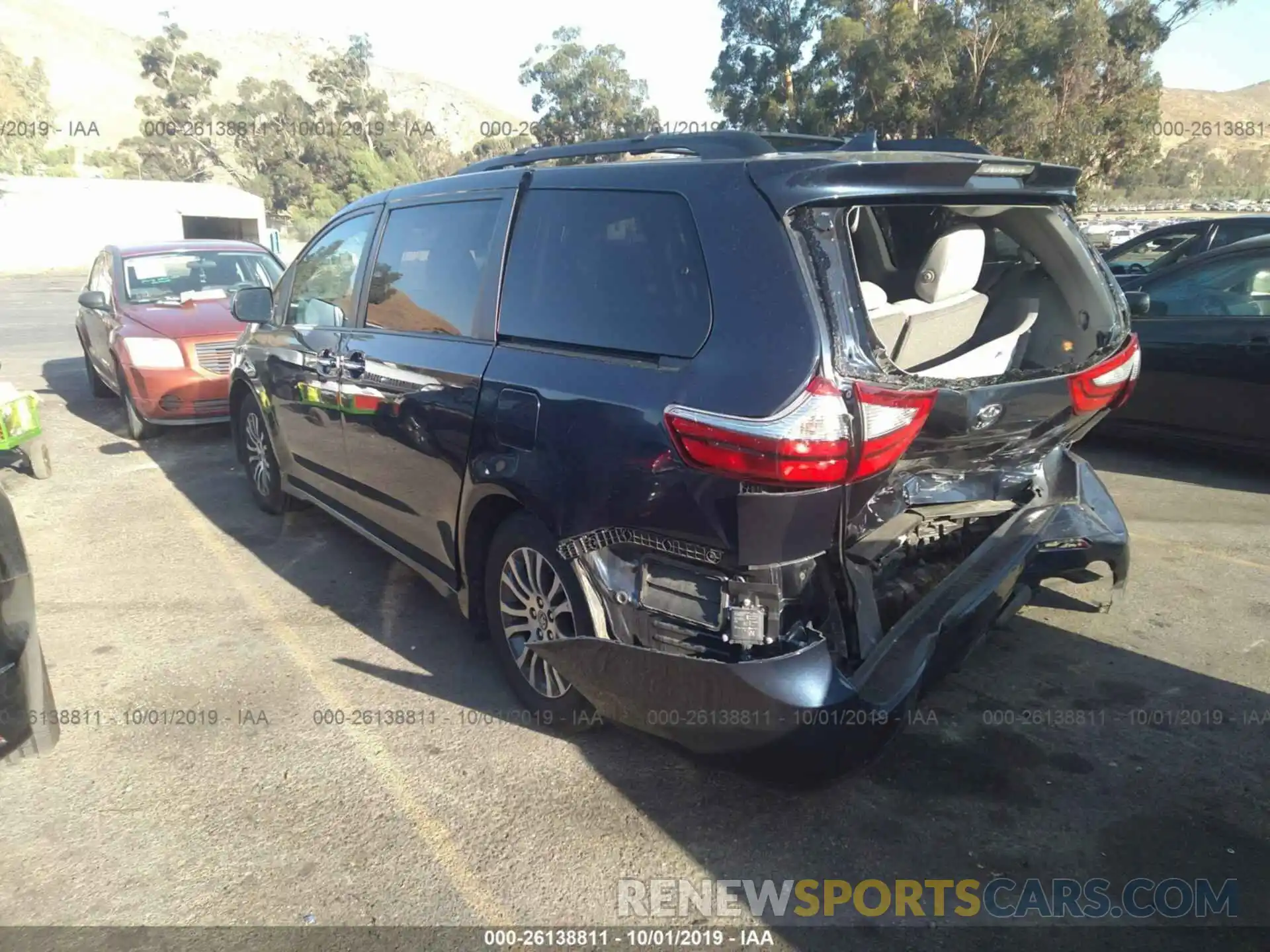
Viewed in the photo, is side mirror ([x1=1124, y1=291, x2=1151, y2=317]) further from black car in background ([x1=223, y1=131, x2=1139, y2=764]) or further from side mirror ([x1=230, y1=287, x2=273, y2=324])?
side mirror ([x1=230, y1=287, x2=273, y2=324])

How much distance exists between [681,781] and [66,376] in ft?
37.5

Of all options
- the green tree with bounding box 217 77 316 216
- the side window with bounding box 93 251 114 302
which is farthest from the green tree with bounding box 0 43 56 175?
the side window with bounding box 93 251 114 302

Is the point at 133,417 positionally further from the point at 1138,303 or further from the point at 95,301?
the point at 1138,303

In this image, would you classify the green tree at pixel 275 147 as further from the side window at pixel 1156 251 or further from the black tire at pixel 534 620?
the black tire at pixel 534 620

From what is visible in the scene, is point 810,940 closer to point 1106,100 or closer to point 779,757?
point 779,757

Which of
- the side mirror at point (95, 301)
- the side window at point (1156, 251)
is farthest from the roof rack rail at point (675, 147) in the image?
the side window at point (1156, 251)

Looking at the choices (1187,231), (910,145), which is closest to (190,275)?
(910,145)

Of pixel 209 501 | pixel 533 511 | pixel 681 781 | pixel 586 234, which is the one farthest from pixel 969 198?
pixel 209 501

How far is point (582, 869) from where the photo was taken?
2660 mm

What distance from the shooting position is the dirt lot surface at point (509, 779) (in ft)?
8.57

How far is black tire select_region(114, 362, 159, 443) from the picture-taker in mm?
7637

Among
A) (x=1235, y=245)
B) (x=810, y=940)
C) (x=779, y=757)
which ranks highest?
(x=1235, y=245)

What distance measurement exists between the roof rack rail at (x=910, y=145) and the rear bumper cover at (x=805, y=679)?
1.48m

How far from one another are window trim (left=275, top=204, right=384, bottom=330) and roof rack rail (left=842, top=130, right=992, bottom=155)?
7.45 ft
